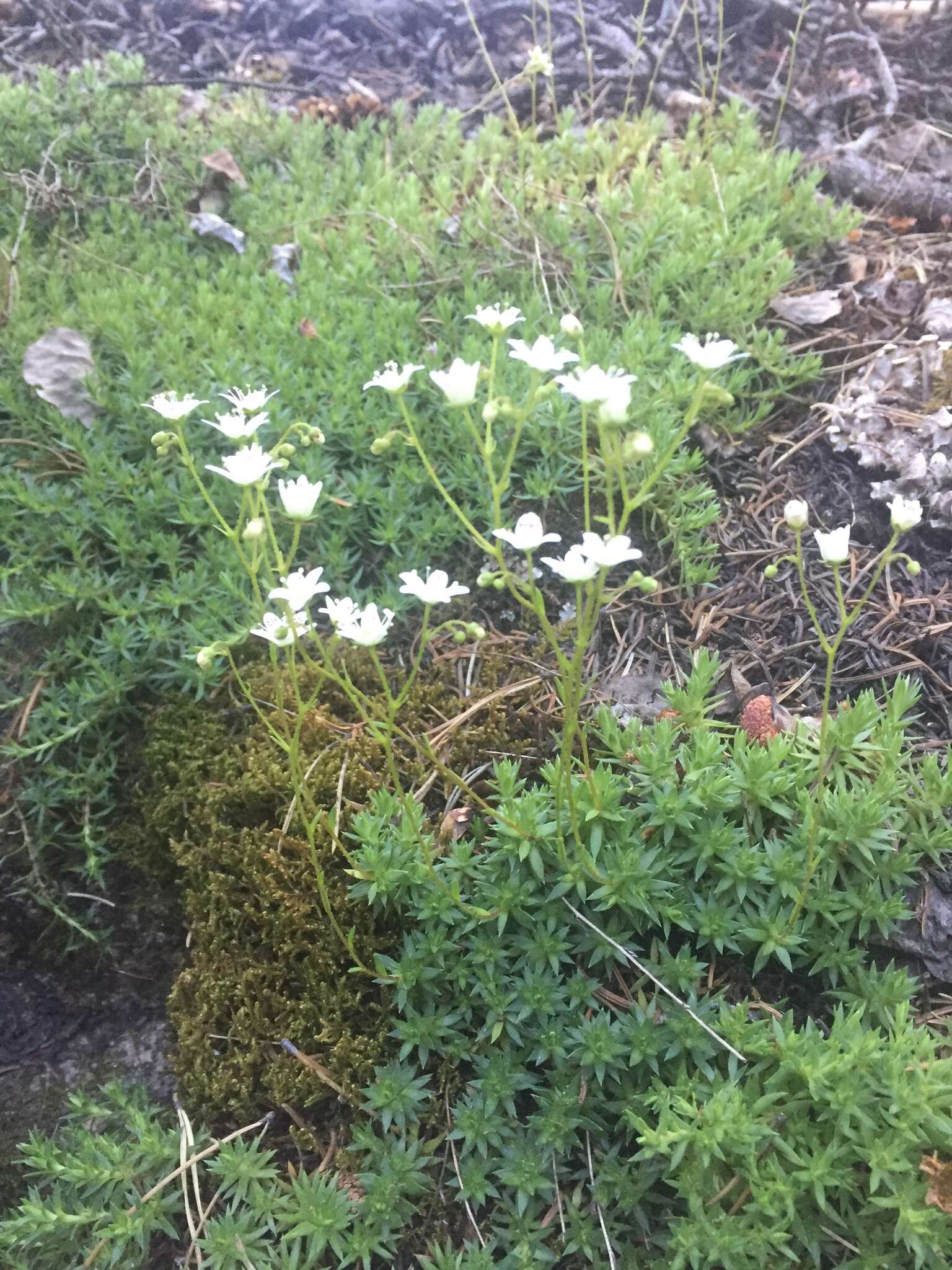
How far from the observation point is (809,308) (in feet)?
11.9

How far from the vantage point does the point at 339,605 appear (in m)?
2.04

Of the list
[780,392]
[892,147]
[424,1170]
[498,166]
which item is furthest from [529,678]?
[892,147]

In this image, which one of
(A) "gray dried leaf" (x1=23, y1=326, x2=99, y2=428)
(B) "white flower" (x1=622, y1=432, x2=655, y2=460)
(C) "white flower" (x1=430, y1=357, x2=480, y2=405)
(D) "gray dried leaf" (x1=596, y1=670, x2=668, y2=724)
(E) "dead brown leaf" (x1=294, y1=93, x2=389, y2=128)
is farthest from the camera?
(E) "dead brown leaf" (x1=294, y1=93, x2=389, y2=128)

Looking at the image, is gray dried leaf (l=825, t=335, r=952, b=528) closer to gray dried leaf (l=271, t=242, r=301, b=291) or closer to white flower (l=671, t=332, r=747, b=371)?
white flower (l=671, t=332, r=747, b=371)

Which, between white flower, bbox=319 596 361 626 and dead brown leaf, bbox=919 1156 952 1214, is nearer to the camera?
dead brown leaf, bbox=919 1156 952 1214

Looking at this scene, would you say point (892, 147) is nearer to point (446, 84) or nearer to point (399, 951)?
point (446, 84)

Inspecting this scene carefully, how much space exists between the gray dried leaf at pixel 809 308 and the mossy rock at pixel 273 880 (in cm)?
213

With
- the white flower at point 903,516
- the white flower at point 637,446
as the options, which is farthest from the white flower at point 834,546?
the white flower at point 637,446

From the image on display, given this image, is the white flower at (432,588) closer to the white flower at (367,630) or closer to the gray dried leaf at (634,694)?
the white flower at (367,630)

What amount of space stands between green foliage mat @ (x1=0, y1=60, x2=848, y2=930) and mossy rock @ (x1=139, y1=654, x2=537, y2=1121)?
0.87ft

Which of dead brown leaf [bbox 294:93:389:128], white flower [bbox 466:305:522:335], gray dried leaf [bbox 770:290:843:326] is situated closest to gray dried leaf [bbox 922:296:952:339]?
gray dried leaf [bbox 770:290:843:326]

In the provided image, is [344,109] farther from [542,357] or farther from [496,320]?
[542,357]

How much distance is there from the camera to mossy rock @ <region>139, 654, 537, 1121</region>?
222 cm

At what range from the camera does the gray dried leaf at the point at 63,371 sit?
11.0ft
